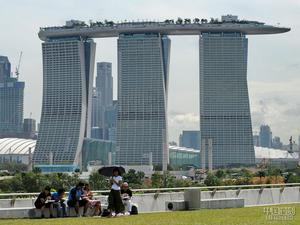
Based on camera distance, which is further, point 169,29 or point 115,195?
point 169,29

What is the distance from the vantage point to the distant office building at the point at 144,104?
639ft

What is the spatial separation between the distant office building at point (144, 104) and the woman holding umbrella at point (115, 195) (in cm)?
16543

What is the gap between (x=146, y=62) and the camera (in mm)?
195000

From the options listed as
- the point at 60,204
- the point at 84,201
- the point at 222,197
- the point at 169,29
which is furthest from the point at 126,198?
the point at 169,29

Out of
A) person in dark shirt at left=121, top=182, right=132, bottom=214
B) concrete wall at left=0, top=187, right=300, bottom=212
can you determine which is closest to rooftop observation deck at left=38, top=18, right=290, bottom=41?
concrete wall at left=0, top=187, right=300, bottom=212

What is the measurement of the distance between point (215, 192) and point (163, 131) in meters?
158

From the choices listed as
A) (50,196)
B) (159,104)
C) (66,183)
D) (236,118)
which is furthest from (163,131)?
(50,196)

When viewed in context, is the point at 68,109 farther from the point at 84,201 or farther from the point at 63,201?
the point at 84,201

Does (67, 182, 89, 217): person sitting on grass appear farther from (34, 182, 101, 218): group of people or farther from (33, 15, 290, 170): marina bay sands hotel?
(33, 15, 290, 170): marina bay sands hotel

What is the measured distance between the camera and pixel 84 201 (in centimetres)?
2745

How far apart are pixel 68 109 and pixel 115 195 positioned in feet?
556

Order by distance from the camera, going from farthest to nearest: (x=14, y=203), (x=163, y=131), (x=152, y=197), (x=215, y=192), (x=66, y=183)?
(x=163, y=131) < (x=66, y=183) < (x=215, y=192) < (x=152, y=197) < (x=14, y=203)

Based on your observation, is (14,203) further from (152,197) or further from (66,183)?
(66,183)

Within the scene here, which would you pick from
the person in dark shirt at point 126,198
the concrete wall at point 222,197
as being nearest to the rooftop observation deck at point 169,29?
the concrete wall at point 222,197
